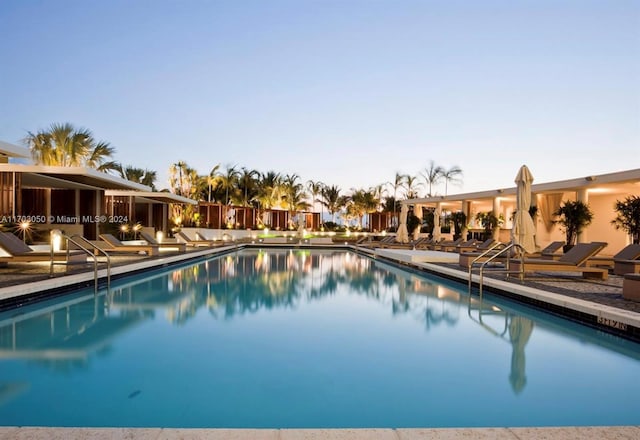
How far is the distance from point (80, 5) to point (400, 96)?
1441 centimetres

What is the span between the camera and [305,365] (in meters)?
4.25

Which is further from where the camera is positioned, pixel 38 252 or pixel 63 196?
pixel 63 196

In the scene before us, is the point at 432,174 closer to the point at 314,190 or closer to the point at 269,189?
the point at 314,190

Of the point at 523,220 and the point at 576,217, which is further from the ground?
the point at 576,217

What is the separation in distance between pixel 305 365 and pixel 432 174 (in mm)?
36232

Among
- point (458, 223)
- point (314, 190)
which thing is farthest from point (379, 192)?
point (458, 223)

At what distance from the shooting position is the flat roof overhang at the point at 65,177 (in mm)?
13125

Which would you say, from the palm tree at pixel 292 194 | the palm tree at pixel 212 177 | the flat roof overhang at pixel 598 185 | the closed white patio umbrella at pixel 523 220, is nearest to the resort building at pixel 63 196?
the closed white patio umbrella at pixel 523 220

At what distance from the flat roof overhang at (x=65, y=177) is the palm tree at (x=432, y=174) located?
1053 inches

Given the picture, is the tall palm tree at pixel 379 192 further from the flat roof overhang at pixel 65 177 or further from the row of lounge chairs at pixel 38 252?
the row of lounge chairs at pixel 38 252

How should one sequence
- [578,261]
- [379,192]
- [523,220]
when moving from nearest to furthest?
[578,261] < [523,220] < [379,192]

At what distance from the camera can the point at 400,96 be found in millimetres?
23000

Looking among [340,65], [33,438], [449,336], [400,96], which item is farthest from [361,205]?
[33,438]

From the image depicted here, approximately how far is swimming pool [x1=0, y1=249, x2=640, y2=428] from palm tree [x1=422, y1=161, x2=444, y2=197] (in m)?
32.0
